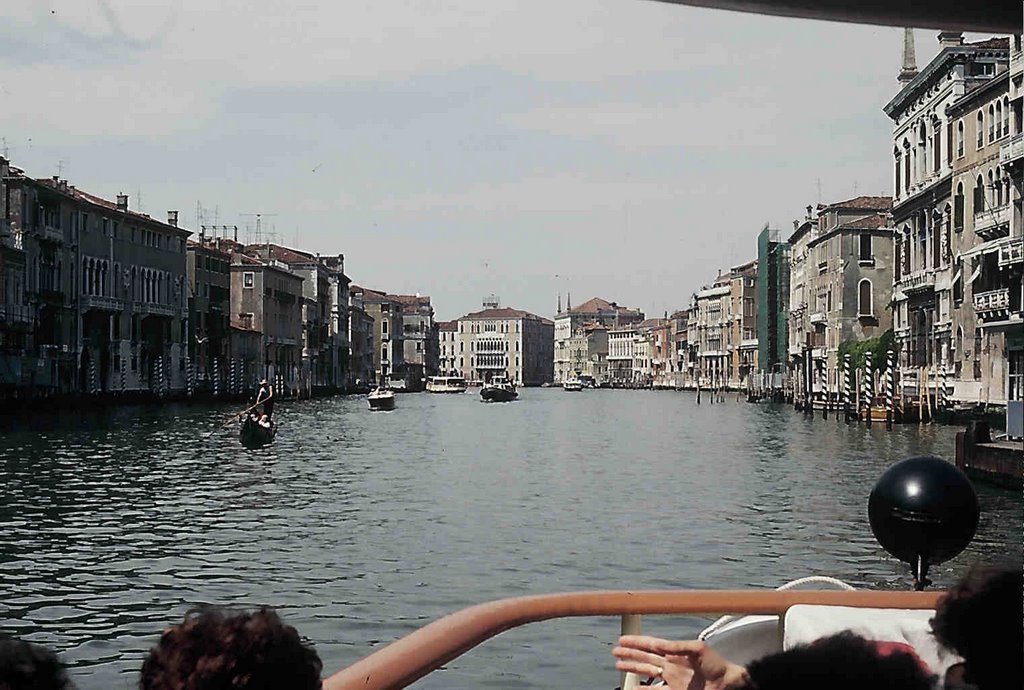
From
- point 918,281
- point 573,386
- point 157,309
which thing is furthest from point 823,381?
point 573,386

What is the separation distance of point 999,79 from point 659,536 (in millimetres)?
7323

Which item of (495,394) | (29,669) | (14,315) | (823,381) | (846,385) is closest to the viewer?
(29,669)

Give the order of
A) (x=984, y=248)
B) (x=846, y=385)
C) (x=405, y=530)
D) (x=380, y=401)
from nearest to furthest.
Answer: (x=405, y=530)
(x=984, y=248)
(x=846, y=385)
(x=380, y=401)

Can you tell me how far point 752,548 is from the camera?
7.12 m

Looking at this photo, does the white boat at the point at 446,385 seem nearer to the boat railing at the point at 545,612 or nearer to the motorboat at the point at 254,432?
the motorboat at the point at 254,432

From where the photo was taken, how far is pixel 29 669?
688 millimetres

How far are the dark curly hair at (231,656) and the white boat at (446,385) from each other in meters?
42.4

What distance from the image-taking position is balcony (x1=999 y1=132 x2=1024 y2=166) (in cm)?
1007

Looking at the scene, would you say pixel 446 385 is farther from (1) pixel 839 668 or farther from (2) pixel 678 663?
(1) pixel 839 668

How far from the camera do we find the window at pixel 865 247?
22078mm

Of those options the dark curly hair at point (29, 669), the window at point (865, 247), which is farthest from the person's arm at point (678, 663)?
the window at point (865, 247)

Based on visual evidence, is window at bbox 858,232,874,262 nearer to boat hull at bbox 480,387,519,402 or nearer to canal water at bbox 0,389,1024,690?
canal water at bbox 0,389,1024,690

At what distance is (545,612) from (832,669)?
343mm

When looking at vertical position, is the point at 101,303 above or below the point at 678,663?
above
